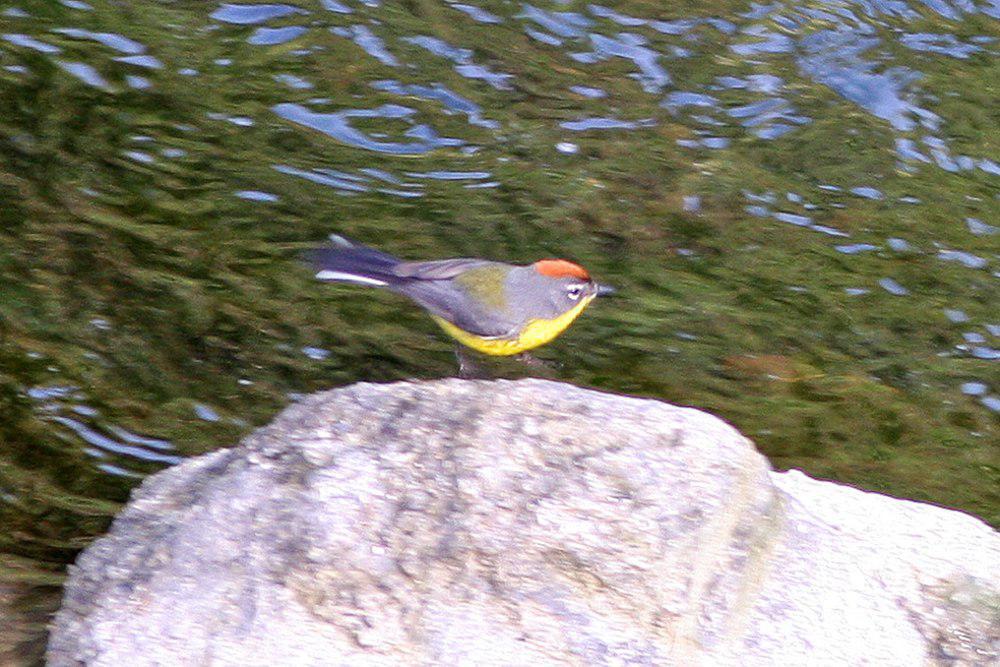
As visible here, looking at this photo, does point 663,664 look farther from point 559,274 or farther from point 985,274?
point 985,274

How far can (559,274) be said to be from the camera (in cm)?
578

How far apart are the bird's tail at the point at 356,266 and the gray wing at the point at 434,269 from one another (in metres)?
0.04

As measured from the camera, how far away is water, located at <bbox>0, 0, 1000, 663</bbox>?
20.1 ft

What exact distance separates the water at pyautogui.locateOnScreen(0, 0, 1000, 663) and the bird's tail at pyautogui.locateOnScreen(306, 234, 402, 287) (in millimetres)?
787

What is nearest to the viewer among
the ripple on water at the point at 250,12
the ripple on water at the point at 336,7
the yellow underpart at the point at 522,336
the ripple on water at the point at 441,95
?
the yellow underpart at the point at 522,336

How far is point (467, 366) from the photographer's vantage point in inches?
241

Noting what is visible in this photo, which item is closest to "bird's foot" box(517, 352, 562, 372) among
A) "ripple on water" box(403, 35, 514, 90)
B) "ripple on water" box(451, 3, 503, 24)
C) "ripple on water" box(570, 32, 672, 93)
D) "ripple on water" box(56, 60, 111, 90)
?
→ "ripple on water" box(403, 35, 514, 90)

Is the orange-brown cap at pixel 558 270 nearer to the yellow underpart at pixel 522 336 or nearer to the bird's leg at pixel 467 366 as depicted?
the yellow underpart at pixel 522 336

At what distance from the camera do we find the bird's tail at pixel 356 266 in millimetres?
5559

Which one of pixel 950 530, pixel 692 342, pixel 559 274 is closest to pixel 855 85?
pixel 692 342

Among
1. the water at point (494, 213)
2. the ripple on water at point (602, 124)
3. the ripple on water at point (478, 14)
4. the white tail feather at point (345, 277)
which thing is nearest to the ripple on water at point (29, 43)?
the water at point (494, 213)

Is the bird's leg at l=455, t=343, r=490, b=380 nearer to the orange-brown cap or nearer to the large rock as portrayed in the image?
the orange-brown cap

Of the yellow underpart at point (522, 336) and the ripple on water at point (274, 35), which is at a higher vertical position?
the ripple on water at point (274, 35)

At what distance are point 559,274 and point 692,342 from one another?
1.26 m
